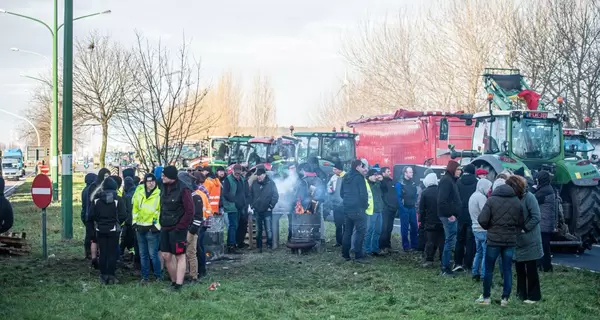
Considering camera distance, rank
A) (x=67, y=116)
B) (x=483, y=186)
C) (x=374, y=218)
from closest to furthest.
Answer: (x=483, y=186) < (x=374, y=218) < (x=67, y=116)

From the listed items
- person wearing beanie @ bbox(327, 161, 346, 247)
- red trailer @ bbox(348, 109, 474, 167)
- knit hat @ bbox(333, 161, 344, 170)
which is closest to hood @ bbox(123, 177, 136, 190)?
person wearing beanie @ bbox(327, 161, 346, 247)

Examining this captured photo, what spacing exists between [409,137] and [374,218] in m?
10.8

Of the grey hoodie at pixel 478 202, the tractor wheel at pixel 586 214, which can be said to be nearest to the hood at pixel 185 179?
the grey hoodie at pixel 478 202

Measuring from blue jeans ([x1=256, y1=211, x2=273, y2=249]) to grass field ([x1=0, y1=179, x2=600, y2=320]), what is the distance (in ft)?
5.82

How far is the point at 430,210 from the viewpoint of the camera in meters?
13.2

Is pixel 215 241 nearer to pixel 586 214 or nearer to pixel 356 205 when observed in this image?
pixel 356 205

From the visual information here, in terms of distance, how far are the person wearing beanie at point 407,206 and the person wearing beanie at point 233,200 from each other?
3.41 metres

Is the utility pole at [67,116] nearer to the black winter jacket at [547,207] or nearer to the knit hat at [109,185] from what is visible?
the knit hat at [109,185]

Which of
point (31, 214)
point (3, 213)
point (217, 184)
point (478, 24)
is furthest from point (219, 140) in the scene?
point (3, 213)

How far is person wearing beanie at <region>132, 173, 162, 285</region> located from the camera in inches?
454

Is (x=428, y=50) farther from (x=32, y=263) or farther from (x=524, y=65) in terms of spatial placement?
(x=32, y=263)

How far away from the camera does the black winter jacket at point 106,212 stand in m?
11.7

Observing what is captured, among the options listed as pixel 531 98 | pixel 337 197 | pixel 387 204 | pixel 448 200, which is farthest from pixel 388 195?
pixel 531 98

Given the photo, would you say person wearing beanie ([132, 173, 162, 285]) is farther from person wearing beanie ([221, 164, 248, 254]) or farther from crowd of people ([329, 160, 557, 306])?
crowd of people ([329, 160, 557, 306])
